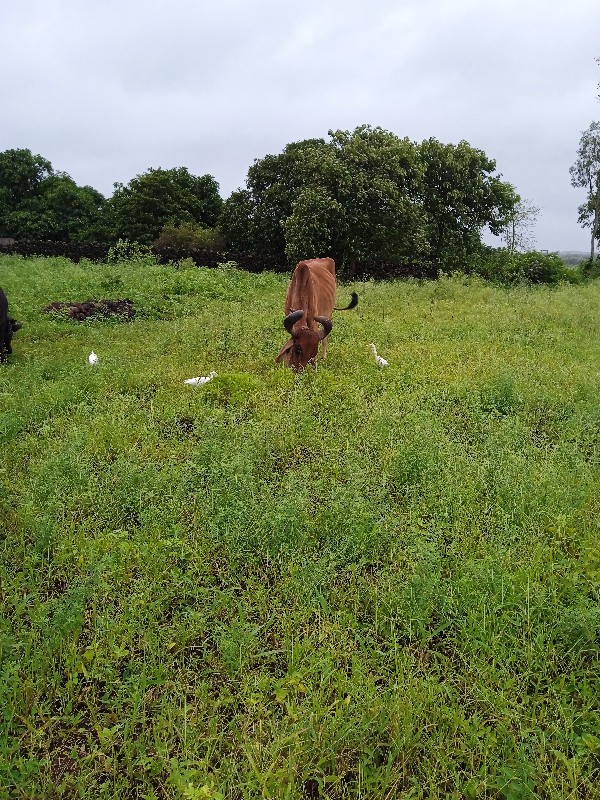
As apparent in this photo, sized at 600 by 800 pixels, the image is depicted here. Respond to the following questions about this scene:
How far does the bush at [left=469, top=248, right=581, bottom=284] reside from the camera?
76.4 feet

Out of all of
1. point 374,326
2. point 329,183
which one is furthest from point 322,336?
point 329,183

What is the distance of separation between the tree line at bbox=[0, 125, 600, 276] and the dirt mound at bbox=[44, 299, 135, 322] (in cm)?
996

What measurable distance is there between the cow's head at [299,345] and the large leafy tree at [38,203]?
3436 centimetres

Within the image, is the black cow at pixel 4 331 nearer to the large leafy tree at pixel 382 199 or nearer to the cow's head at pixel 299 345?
the cow's head at pixel 299 345

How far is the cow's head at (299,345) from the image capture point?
25.0 ft

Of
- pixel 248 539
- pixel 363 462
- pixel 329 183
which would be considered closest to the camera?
pixel 248 539

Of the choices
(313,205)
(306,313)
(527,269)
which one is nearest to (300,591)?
(306,313)

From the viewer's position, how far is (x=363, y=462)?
4.71 metres

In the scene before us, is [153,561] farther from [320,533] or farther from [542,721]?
[542,721]

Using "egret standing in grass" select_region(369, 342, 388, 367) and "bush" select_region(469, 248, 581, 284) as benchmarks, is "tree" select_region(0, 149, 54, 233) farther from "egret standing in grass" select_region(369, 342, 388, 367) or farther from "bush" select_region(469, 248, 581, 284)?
"egret standing in grass" select_region(369, 342, 388, 367)

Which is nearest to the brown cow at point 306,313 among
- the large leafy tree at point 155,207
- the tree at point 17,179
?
the large leafy tree at point 155,207

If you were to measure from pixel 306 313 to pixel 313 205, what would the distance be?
13.0m

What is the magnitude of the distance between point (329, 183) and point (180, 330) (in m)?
12.5

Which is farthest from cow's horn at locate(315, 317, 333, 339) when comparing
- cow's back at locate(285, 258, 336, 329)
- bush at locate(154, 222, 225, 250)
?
bush at locate(154, 222, 225, 250)
